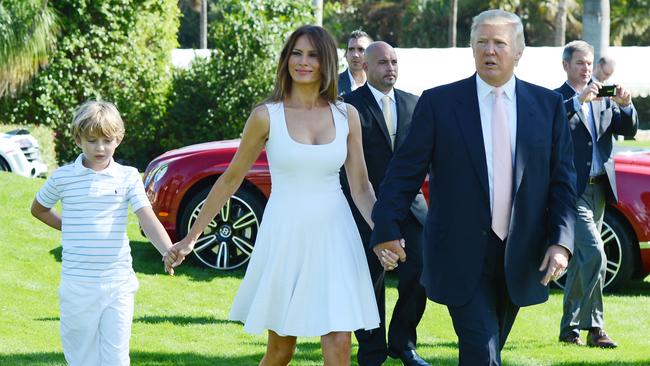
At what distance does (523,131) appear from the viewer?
488 cm

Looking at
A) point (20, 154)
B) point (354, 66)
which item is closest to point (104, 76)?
point (20, 154)

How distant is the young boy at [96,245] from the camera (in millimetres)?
5410

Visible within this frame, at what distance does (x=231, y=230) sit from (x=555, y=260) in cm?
610

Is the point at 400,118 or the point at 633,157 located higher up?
the point at 400,118

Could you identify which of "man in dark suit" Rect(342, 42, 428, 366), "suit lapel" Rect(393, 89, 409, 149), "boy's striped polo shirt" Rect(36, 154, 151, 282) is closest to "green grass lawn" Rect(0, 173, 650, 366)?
"man in dark suit" Rect(342, 42, 428, 366)

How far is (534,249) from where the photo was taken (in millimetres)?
4910

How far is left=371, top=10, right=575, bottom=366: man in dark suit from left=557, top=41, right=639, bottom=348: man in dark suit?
8.66 ft

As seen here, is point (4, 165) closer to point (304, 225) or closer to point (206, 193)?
point (206, 193)

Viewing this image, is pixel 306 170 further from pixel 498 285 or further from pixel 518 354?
pixel 518 354

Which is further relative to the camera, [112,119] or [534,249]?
[112,119]

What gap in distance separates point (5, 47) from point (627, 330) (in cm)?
1423

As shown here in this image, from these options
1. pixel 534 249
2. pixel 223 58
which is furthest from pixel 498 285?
pixel 223 58

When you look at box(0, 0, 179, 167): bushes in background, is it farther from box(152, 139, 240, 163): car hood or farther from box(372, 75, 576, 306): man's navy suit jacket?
box(372, 75, 576, 306): man's navy suit jacket

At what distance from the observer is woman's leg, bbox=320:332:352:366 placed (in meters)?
5.29
